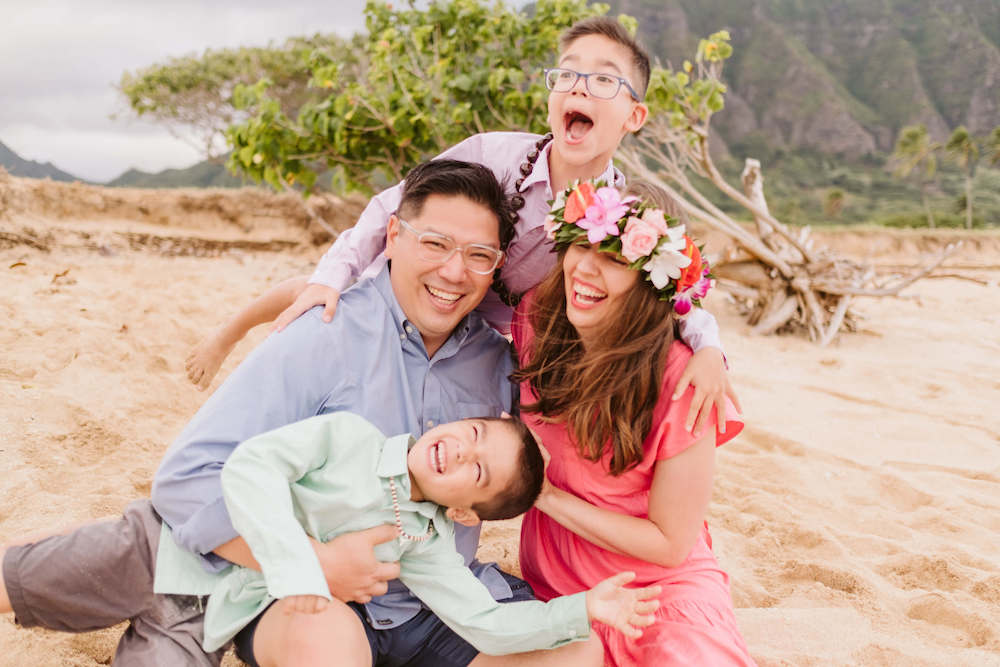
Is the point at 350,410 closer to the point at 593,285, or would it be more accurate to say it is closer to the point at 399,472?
the point at 399,472

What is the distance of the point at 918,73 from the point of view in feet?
203

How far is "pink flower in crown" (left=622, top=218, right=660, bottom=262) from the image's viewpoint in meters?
2.21

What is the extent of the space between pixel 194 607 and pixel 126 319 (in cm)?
407

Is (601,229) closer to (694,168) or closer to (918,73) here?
(694,168)

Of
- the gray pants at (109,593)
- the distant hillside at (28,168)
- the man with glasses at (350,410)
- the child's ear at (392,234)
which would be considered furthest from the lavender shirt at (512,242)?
the distant hillside at (28,168)

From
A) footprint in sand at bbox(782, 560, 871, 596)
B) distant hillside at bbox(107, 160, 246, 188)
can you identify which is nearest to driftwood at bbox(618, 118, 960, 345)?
footprint in sand at bbox(782, 560, 871, 596)

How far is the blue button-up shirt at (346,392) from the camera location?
2.05 m

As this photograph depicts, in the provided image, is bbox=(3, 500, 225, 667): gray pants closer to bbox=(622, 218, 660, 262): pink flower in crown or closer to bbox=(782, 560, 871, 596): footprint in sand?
bbox=(622, 218, 660, 262): pink flower in crown

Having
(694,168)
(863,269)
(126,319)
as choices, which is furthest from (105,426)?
(863,269)

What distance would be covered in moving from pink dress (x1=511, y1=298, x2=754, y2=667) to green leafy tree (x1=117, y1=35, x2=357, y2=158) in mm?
16970

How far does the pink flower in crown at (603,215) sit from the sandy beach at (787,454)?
5.19ft

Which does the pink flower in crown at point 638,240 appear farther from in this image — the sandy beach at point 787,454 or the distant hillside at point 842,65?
the distant hillside at point 842,65

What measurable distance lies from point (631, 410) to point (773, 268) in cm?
617

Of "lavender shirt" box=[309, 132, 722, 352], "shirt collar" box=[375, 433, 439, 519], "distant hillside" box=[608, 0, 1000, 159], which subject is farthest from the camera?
"distant hillside" box=[608, 0, 1000, 159]
